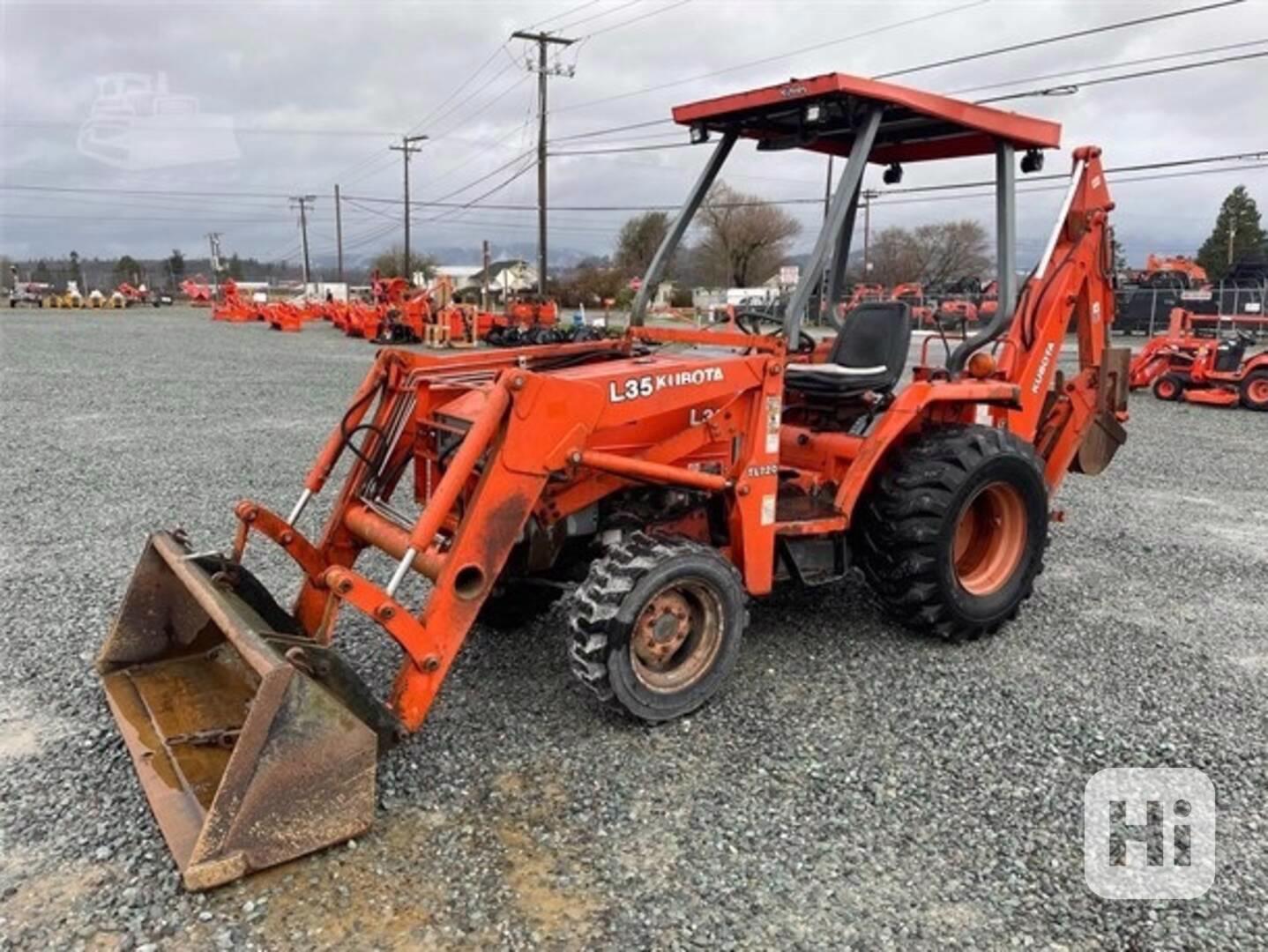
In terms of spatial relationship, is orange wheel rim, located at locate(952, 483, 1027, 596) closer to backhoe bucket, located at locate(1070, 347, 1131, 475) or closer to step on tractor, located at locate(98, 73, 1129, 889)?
step on tractor, located at locate(98, 73, 1129, 889)

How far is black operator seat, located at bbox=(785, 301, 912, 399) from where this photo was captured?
4793 mm

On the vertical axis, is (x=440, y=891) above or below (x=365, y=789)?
below

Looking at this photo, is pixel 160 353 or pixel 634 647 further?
pixel 160 353

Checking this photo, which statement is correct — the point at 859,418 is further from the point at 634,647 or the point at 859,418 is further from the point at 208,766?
the point at 208,766

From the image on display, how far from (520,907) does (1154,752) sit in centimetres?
249

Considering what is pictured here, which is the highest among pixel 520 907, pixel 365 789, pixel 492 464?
pixel 492 464

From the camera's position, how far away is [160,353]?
21453 mm

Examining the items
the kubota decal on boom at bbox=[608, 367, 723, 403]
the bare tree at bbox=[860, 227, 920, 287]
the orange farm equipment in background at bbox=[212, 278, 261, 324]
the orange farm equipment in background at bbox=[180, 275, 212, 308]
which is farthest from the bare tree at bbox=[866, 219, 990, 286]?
the kubota decal on boom at bbox=[608, 367, 723, 403]

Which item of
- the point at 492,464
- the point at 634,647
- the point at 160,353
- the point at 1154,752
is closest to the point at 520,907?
the point at 634,647

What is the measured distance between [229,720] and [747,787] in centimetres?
187

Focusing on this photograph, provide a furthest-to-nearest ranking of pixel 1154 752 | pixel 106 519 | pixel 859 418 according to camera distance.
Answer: pixel 106 519 < pixel 859 418 < pixel 1154 752

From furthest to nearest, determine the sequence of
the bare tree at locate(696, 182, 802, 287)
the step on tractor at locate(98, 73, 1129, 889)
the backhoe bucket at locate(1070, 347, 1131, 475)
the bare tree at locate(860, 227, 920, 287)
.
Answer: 1. the bare tree at locate(860, 227, 920, 287)
2. the bare tree at locate(696, 182, 802, 287)
3. the backhoe bucket at locate(1070, 347, 1131, 475)
4. the step on tractor at locate(98, 73, 1129, 889)

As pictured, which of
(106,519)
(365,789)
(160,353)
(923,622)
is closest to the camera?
(365,789)

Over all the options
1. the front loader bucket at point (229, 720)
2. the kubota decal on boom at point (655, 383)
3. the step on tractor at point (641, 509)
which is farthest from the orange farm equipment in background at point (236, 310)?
the kubota decal on boom at point (655, 383)
